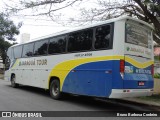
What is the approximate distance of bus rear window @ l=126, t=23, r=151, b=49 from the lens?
30.8 ft

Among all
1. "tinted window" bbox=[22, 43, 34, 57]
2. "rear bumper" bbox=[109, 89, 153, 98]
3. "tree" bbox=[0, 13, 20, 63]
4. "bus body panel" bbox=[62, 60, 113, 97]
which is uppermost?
"tree" bbox=[0, 13, 20, 63]

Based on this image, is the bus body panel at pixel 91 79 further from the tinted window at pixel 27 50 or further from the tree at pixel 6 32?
the tree at pixel 6 32

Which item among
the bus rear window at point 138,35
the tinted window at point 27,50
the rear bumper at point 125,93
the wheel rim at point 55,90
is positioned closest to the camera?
the rear bumper at point 125,93

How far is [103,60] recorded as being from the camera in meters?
9.31

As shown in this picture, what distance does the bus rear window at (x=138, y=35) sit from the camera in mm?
9400

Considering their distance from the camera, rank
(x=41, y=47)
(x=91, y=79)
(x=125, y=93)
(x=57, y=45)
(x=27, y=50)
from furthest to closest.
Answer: (x=27, y=50) < (x=41, y=47) < (x=57, y=45) < (x=91, y=79) < (x=125, y=93)

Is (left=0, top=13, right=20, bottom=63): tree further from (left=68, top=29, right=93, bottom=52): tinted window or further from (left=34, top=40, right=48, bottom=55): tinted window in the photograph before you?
(left=68, top=29, right=93, bottom=52): tinted window

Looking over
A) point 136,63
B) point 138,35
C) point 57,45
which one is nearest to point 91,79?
point 136,63

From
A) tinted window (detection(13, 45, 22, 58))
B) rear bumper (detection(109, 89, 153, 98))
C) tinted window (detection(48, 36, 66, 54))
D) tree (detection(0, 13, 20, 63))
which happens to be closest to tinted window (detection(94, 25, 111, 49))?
rear bumper (detection(109, 89, 153, 98))

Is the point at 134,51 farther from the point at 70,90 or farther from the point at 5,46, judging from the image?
the point at 5,46

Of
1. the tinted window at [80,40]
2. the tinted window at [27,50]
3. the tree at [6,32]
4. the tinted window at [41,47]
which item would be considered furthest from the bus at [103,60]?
the tree at [6,32]

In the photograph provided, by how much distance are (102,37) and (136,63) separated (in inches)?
60.8

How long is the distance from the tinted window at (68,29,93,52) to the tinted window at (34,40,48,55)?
94.1 inches

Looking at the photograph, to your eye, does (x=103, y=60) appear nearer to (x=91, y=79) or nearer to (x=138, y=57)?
(x=91, y=79)
